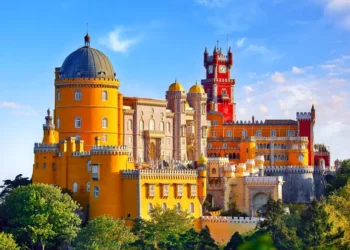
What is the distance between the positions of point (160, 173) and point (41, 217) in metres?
13.6

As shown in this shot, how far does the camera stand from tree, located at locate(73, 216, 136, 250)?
6825 centimetres

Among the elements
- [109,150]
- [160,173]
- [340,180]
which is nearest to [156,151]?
[160,173]

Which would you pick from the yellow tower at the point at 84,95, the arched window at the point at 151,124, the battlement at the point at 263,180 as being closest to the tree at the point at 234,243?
the battlement at the point at 263,180

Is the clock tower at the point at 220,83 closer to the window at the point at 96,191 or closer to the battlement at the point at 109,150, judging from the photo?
Answer: the battlement at the point at 109,150

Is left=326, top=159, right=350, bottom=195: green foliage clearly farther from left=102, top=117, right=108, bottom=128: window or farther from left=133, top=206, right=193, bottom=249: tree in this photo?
left=102, top=117, right=108, bottom=128: window

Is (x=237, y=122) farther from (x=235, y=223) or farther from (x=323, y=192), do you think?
Answer: (x=235, y=223)

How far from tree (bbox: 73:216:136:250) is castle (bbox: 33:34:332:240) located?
6.43m

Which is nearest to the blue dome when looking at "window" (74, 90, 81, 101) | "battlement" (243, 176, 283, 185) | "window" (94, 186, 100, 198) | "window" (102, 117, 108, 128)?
"window" (74, 90, 81, 101)

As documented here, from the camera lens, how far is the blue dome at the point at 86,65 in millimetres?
87750

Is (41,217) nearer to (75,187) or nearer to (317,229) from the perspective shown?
(75,187)

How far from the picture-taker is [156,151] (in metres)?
98.6

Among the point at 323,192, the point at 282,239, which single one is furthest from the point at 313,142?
the point at 282,239

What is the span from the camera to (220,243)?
76.8m

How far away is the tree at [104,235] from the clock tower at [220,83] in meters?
51.7
